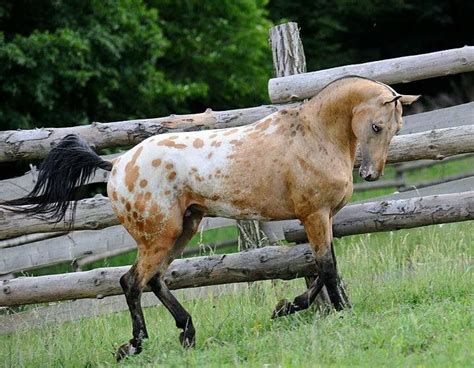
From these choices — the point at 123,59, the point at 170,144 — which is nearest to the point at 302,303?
the point at 170,144

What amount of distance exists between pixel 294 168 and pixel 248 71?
11641mm

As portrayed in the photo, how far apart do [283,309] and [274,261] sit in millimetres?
492

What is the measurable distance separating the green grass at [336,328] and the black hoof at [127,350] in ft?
0.22

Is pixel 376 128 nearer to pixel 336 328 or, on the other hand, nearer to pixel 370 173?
pixel 370 173

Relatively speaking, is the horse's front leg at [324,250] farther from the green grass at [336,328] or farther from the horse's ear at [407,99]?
the horse's ear at [407,99]

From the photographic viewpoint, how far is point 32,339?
8.16 m

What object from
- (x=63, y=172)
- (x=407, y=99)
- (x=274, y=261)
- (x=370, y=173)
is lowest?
(x=274, y=261)

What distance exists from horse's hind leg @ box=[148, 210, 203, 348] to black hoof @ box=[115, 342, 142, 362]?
0.94 ft

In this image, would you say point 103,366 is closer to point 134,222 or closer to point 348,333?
point 134,222

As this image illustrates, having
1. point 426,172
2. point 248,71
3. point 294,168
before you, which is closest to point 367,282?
point 294,168

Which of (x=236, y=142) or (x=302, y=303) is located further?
(x=302, y=303)

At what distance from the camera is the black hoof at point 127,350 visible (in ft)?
22.9

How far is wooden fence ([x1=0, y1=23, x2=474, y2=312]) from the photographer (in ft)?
25.4

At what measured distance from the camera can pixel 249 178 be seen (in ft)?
23.0
